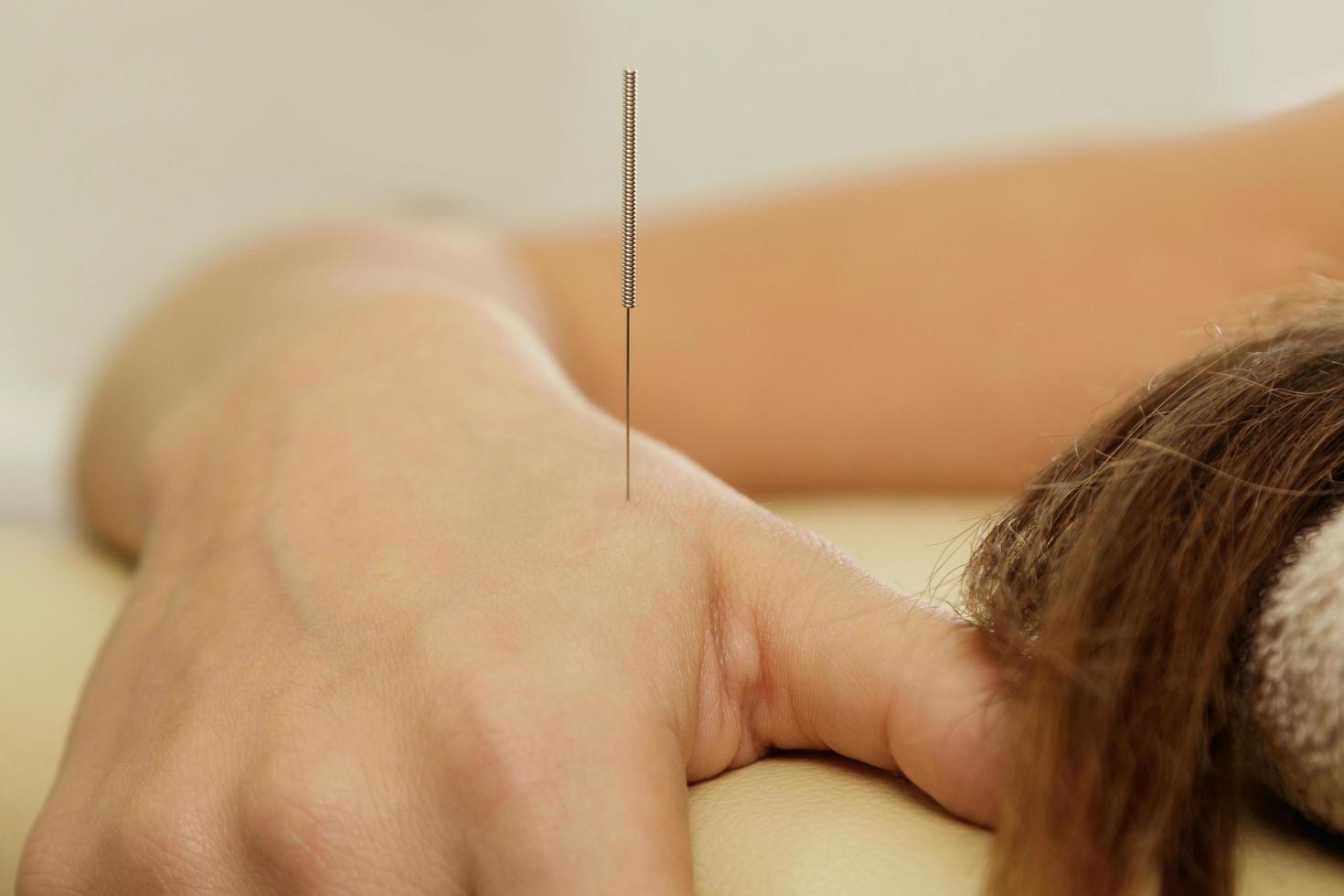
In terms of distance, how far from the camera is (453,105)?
2.43 m

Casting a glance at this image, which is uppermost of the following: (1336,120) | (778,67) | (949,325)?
(778,67)

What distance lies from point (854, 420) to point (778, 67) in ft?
4.67

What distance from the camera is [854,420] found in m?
1.04

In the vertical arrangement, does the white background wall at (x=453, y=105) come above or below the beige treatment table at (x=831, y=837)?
above

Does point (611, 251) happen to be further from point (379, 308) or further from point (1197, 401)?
point (1197, 401)

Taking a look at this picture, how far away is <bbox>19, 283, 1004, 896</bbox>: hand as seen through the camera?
450 mm

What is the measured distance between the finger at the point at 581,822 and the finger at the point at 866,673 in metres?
0.08

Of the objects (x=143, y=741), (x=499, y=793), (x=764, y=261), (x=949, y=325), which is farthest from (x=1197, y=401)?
(x=764, y=261)

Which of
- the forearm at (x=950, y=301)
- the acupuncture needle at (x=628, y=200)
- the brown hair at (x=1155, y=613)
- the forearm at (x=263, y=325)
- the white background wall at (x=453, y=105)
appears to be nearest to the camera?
the brown hair at (x=1155, y=613)

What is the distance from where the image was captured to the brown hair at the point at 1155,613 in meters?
0.41

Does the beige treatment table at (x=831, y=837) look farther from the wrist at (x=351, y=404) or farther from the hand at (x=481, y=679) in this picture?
the wrist at (x=351, y=404)

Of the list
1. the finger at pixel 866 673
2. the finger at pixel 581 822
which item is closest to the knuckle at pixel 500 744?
the finger at pixel 581 822

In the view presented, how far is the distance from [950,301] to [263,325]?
538 mm

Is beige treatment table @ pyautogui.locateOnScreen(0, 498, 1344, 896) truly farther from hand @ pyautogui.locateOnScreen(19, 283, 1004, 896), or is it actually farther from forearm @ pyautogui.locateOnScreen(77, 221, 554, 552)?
forearm @ pyautogui.locateOnScreen(77, 221, 554, 552)
